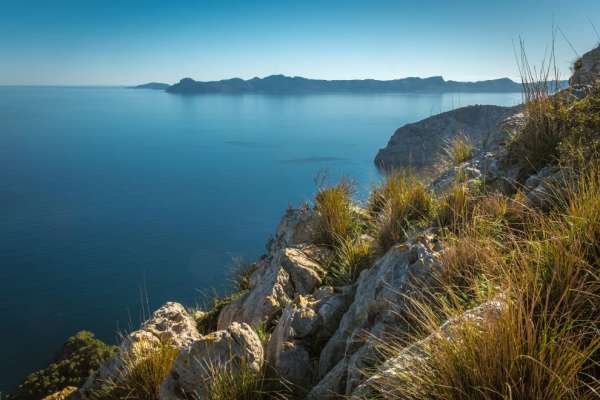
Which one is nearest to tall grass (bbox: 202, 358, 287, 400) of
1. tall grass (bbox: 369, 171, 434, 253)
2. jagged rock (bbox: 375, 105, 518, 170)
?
tall grass (bbox: 369, 171, 434, 253)

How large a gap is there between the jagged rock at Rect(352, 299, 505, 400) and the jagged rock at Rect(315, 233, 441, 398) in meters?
0.96

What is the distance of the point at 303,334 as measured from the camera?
17.1 feet

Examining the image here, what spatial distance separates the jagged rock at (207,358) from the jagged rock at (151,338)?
1.46 m

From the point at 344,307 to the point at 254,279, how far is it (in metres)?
3.86

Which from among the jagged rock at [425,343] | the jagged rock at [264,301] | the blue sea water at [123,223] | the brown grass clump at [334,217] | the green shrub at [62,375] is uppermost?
the jagged rock at [425,343]

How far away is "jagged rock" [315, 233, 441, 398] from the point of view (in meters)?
4.25

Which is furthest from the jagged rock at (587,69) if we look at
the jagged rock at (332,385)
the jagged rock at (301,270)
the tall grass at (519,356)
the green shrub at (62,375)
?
the green shrub at (62,375)

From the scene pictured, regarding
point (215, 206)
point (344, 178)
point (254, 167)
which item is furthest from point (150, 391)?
point (254, 167)

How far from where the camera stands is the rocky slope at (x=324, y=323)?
3715 mm

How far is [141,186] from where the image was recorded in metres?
122

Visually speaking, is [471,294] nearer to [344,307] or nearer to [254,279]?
[344,307]

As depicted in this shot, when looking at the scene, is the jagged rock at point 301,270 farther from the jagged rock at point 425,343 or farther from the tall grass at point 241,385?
the jagged rock at point 425,343

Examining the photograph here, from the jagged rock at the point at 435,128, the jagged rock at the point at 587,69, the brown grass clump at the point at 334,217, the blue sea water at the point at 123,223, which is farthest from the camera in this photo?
the jagged rock at the point at 435,128

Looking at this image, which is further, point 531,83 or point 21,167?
point 21,167
